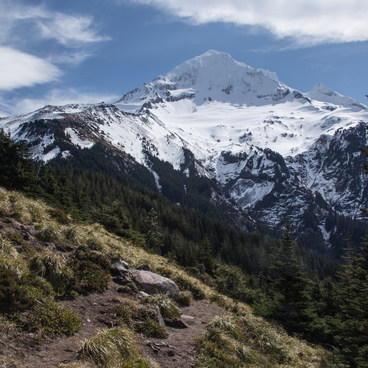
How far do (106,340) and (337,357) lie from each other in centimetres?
1377

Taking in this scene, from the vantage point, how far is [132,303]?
435 inches

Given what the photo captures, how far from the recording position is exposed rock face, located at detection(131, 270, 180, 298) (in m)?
14.0

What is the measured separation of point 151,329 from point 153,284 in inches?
165

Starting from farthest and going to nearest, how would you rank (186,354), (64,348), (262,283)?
(262,283)
(186,354)
(64,348)

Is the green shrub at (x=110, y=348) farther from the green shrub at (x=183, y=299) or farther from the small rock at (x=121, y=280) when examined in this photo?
the green shrub at (x=183, y=299)

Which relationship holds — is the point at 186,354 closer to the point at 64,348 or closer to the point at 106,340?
the point at 106,340

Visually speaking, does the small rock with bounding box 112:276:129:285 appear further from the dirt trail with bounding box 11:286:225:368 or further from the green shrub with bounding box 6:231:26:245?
the green shrub with bounding box 6:231:26:245

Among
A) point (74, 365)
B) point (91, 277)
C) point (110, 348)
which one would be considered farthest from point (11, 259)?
point (74, 365)

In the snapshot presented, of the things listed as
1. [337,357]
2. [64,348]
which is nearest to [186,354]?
[64,348]

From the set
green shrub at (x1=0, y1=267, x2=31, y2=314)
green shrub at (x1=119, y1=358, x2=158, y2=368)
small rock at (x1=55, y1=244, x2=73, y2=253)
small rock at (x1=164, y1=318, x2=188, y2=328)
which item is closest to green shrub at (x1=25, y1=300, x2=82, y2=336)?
green shrub at (x1=0, y1=267, x2=31, y2=314)

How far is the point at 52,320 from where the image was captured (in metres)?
8.46

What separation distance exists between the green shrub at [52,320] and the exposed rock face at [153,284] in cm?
500

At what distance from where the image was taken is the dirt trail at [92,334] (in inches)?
280

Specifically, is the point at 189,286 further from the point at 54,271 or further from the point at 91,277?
the point at 54,271
